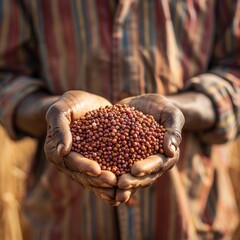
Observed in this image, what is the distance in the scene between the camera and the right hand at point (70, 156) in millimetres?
1107

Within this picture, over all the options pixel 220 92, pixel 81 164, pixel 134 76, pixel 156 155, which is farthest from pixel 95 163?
pixel 220 92

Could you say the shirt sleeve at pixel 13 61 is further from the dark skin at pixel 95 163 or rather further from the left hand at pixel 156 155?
the left hand at pixel 156 155

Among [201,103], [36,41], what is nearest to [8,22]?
[36,41]

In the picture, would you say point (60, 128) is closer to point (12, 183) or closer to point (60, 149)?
point (60, 149)

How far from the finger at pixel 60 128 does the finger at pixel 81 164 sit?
0.02 meters

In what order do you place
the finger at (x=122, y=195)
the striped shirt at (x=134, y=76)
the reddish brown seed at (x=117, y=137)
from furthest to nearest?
the striped shirt at (x=134, y=76)
the reddish brown seed at (x=117, y=137)
the finger at (x=122, y=195)

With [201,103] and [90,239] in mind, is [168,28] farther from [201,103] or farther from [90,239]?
[90,239]

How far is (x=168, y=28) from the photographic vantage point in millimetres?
1490

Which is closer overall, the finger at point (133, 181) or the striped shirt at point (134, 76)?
the finger at point (133, 181)

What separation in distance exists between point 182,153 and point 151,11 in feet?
1.18

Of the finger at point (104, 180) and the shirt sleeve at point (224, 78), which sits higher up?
the finger at point (104, 180)


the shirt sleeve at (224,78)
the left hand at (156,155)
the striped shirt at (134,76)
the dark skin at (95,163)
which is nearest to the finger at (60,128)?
the dark skin at (95,163)

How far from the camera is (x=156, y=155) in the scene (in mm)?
1180

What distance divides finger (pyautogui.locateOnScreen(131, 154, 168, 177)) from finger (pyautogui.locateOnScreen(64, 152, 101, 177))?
7 cm
